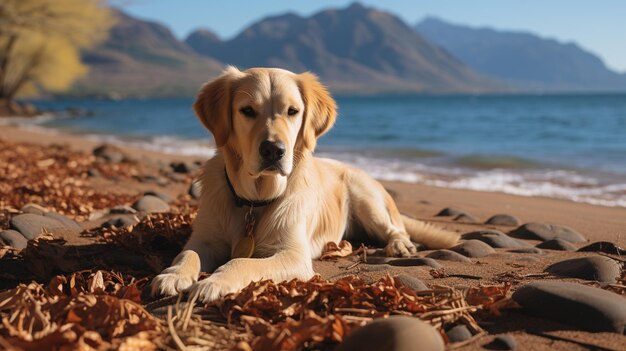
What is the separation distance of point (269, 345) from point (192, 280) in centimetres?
115

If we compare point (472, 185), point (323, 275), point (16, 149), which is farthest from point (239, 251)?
point (16, 149)

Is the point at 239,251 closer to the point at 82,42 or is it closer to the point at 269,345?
the point at 269,345

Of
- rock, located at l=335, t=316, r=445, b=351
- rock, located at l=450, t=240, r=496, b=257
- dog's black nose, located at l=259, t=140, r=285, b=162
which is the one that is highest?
dog's black nose, located at l=259, t=140, r=285, b=162

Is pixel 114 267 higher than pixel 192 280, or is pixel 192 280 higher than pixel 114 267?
pixel 192 280

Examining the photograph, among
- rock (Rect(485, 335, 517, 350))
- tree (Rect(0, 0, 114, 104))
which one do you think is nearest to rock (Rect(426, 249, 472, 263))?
rock (Rect(485, 335, 517, 350))

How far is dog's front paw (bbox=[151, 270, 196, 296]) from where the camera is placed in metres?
3.41

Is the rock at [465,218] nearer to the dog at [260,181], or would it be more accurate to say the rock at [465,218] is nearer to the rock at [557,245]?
the rock at [557,245]

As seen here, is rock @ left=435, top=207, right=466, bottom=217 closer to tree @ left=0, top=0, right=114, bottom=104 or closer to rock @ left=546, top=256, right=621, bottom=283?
rock @ left=546, top=256, right=621, bottom=283

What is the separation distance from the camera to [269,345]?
2.56 metres

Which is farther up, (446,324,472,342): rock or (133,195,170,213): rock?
(446,324,472,342): rock

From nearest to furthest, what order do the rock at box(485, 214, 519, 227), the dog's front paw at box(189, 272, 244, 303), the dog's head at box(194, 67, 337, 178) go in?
the dog's front paw at box(189, 272, 244, 303) → the dog's head at box(194, 67, 337, 178) → the rock at box(485, 214, 519, 227)

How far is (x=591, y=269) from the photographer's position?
389cm

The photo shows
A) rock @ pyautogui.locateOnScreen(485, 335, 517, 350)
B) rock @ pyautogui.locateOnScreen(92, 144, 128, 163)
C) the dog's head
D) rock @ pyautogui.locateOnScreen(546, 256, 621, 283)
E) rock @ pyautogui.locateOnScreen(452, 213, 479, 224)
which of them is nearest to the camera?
rock @ pyautogui.locateOnScreen(485, 335, 517, 350)

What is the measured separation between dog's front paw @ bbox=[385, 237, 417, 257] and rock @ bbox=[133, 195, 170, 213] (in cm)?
266
